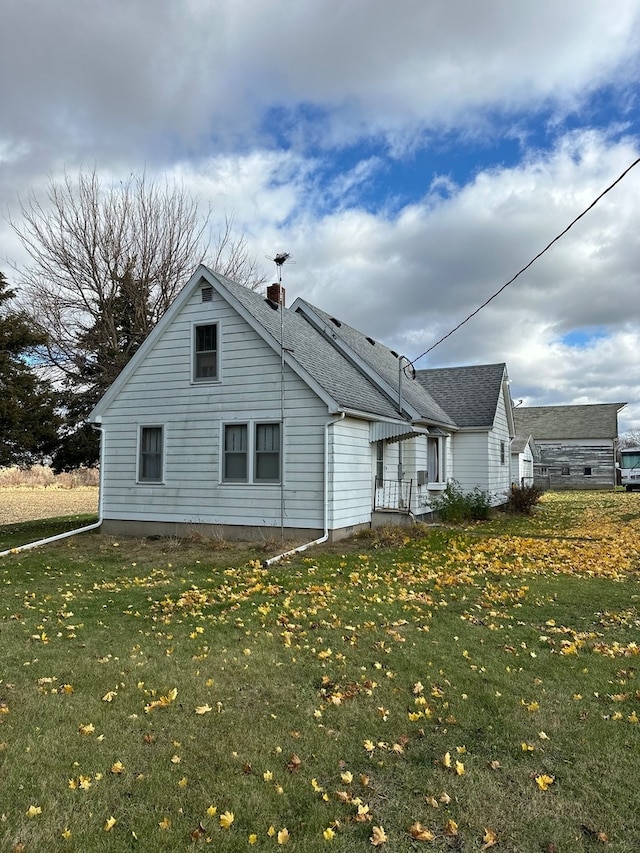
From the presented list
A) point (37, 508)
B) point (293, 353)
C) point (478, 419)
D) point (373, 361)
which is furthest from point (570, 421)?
point (37, 508)

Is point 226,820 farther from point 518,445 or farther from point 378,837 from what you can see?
point 518,445

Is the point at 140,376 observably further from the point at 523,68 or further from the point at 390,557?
the point at 523,68

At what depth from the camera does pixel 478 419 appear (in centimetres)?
2136

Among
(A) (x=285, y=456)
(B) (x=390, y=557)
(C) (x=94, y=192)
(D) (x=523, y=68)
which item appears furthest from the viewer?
(C) (x=94, y=192)

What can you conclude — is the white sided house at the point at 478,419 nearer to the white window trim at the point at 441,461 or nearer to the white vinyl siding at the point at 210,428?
A: the white window trim at the point at 441,461

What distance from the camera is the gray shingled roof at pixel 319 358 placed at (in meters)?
13.5

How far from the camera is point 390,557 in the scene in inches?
440

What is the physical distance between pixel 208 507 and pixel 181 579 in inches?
172

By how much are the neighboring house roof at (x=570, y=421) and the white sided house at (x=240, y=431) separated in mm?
29509

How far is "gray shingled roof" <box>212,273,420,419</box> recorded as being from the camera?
44.4ft

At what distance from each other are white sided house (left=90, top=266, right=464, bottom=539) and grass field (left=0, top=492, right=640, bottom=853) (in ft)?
13.9

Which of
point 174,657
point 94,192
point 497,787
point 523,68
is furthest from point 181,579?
point 94,192

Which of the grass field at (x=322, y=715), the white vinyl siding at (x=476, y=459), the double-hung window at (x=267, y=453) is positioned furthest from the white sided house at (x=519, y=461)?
the grass field at (x=322, y=715)

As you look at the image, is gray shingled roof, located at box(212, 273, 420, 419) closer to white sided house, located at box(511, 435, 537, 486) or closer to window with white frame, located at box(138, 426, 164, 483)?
window with white frame, located at box(138, 426, 164, 483)
